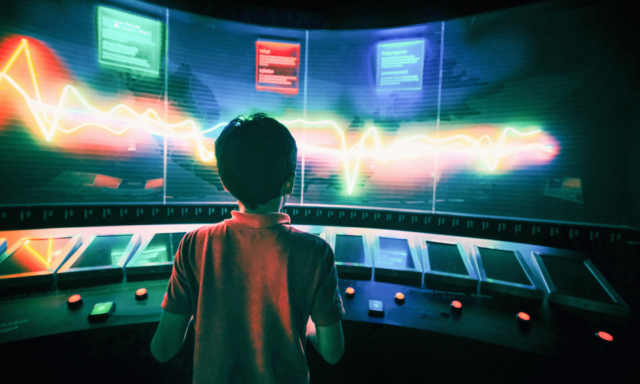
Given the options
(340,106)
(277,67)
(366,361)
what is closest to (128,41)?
(277,67)

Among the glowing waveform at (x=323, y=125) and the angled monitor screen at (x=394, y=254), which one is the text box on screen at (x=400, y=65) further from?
the angled monitor screen at (x=394, y=254)

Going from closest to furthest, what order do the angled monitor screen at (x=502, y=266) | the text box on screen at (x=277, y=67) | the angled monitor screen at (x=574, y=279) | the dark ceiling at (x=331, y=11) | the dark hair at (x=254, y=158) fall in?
1. the dark hair at (x=254, y=158)
2. the angled monitor screen at (x=574, y=279)
3. the angled monitor screen at (x=502, y=266)
4. the dark ceiling at (x=331, y=11)
5. the text box on screen at (x=277, y=67)

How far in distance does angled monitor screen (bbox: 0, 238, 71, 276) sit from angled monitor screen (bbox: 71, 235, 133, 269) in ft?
0.43

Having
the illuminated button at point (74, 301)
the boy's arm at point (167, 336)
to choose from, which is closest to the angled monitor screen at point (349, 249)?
the boy's arm at point (167, 336)

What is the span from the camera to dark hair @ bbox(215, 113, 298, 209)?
759 millimetres

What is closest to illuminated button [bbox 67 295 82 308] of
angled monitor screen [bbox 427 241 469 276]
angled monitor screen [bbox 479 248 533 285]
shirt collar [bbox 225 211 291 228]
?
shirt collar [bbox 225 211 291 228]

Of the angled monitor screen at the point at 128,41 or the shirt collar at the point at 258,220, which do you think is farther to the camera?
the angled monitor screen at the point at 128,41

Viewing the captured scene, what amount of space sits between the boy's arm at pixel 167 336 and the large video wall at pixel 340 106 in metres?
1.29

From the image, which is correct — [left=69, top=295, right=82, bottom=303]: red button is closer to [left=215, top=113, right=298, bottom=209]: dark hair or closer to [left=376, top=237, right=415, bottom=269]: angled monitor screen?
[left=215, top=113, right=298, bottom=209]: dark hair

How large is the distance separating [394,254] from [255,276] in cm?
113

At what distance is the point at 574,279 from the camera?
1.35 meters

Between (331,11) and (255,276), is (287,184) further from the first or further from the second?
(331,11)

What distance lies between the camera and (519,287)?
4.30 feet

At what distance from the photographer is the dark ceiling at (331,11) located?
1740 millimetres
